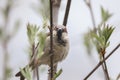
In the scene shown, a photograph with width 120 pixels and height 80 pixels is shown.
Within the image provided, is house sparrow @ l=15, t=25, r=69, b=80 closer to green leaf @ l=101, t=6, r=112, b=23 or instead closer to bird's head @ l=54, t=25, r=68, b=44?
bird's head @ l=54, t=25, r=68, b=44

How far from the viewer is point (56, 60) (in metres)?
2.24

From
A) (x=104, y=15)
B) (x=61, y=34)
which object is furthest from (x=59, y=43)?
(x=104, y=15)

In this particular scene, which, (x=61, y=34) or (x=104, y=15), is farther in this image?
(x=61, y=34)

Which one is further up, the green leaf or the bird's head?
the green leaf

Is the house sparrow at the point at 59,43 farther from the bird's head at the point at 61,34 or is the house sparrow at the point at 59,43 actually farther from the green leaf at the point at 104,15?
the green leaf at the point at 104,15

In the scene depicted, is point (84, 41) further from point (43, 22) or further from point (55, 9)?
point (43, 22)

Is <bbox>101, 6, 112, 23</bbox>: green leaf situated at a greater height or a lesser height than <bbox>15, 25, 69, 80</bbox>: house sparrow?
greater

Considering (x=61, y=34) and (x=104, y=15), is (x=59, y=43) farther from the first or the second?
(x=104, y=15)

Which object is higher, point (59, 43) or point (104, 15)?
point (104, 15)

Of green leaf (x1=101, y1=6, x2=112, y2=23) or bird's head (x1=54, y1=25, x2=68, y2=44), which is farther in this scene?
bird's head (x1=54, y1=25, x2=68, y2=44)

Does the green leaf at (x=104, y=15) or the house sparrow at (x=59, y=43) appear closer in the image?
the green leaf at (x=104, y=15)

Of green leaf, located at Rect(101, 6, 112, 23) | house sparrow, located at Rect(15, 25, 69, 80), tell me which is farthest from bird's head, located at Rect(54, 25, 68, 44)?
green leaf, located at Rect(101, 6, 112, 23)

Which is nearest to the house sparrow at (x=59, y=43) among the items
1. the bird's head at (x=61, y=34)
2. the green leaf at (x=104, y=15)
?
the bird's head at (x=61, y=34)

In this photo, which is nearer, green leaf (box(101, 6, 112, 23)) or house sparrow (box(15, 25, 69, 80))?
green leaf (box(101, 6, 112, 23))
